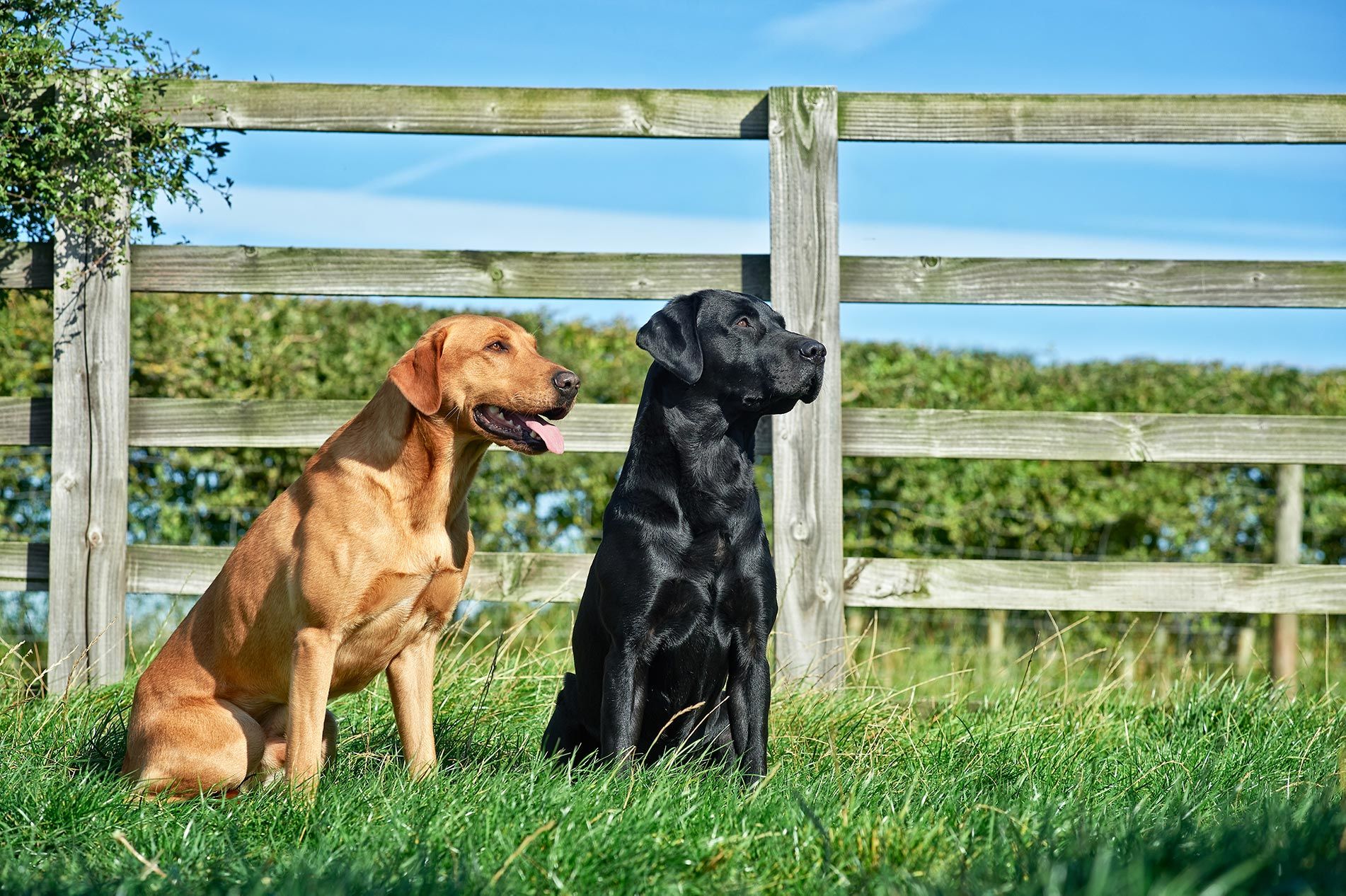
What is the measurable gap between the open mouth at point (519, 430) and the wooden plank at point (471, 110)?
1.87m

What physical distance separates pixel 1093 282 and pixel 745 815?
9.79 ft

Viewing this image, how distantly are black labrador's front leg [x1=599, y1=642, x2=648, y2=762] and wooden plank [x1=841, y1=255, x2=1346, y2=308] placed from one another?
212cm

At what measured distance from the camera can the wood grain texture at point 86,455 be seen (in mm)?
4438

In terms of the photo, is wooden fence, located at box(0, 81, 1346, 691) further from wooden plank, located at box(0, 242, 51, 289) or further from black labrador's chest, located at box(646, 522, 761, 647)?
black labrador's chest, located at box(646, 522, 761, 647)

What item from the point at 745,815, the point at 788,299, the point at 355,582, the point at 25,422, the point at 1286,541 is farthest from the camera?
the point at 1286,541

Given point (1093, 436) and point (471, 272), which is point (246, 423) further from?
point (1093, 436)

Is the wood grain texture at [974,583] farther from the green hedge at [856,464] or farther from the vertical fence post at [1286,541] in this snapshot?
the green hedge at [856,464]

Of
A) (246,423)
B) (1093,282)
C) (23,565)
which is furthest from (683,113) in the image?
(23,565)

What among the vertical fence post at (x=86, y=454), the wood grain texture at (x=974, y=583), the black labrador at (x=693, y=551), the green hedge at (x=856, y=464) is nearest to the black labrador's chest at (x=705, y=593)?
the black labrador at (x=693, y=551)

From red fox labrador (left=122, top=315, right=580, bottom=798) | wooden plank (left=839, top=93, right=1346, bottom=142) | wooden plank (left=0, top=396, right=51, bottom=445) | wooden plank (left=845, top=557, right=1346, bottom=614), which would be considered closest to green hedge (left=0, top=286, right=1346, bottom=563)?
wooden plank (left=0, top=396, right=51, bottom=445)

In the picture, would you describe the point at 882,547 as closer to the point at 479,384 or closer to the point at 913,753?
the point at 913,753

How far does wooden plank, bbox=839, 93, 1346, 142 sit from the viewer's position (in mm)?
4480

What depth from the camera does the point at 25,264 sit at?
4480mm

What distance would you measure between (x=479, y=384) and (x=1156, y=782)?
2.11 metres
